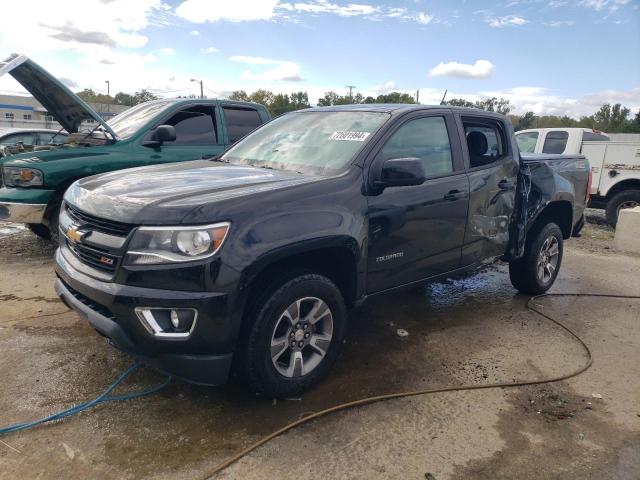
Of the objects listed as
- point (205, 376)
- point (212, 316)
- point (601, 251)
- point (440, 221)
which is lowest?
point (601, 251)

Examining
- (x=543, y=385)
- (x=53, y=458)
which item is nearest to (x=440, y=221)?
(x=543, y=385)

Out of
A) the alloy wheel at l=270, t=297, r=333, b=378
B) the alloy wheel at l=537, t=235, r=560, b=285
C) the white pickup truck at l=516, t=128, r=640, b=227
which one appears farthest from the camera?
the white pickup truck at l=516, t=128, r=640, b=227

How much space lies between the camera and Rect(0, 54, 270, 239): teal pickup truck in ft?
17.4

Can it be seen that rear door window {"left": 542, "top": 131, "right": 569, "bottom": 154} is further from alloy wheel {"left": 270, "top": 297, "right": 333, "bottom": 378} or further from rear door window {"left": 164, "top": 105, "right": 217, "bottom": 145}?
alloy wheel {"left": 270, "top": 297, "right": 333, "bottom": 378}

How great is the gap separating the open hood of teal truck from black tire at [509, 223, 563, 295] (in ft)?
15.5

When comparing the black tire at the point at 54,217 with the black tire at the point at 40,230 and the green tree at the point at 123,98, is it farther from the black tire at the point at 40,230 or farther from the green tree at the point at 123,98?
the green tree at the point at 123,98

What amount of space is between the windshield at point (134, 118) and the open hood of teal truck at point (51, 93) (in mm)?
377

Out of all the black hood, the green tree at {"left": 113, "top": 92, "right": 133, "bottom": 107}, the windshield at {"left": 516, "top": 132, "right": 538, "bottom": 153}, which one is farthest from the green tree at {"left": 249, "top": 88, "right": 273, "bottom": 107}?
the black hood

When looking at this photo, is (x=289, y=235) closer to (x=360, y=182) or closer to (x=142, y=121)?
(x=360, y=182)

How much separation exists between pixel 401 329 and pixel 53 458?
2758mm

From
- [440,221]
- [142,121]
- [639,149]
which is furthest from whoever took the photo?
[639,149]

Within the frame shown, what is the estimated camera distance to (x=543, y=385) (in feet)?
11.3

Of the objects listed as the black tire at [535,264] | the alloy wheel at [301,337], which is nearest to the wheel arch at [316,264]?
the alloy wheel at [301,337]

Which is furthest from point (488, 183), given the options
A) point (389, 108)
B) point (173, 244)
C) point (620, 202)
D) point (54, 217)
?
point (620, 202)
